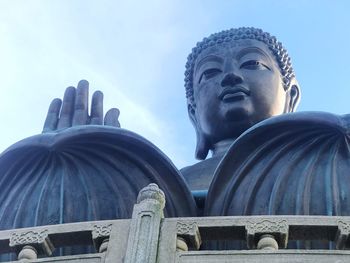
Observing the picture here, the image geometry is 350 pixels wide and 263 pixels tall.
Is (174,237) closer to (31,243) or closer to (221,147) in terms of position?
(31,243)

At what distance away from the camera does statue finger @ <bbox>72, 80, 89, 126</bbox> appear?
14.5 metres

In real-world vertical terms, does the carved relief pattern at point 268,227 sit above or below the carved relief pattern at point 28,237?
above

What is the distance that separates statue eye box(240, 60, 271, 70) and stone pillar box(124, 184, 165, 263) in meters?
6.57

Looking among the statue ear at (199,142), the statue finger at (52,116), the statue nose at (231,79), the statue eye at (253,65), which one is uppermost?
the statue eye at (253,65)

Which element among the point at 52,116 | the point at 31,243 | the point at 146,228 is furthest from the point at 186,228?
the point at 52,116

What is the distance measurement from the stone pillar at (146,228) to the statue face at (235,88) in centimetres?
603

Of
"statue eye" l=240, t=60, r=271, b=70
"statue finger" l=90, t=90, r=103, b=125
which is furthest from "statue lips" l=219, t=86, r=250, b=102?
"statue finger" l=90, t=90, r=103, b=125

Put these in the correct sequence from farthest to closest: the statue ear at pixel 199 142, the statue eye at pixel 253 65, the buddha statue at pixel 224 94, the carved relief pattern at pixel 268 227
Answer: the statue ear at pixel 199 142, the statue eye at pixel 253 65, the buddha statue at pixel 224 94, the carved relief pattern at pixel 268 227

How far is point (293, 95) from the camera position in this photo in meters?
17.0

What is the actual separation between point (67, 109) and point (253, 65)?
292 cm

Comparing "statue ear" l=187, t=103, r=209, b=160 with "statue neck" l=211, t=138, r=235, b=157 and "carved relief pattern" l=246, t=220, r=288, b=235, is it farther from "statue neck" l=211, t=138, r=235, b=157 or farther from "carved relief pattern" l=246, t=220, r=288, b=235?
"carved relief pattern" l=246, t=220, r=288, b=235

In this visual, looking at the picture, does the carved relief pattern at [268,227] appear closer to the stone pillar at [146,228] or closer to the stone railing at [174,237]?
the stone railing at [174,237]

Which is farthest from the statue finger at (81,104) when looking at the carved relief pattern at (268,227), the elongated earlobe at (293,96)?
the carved relief pattern at (268,227)

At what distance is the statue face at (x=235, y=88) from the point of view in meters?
15.2
